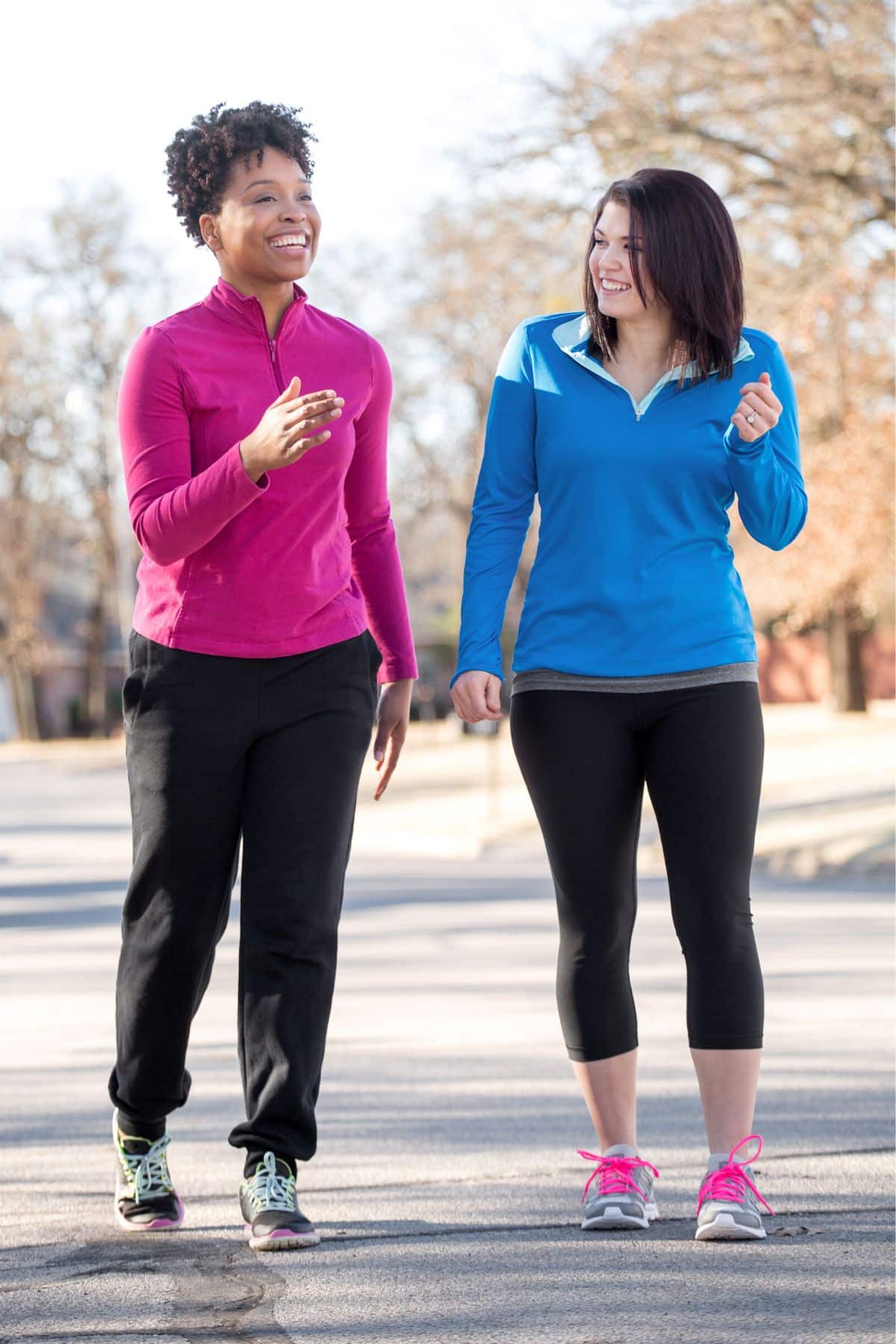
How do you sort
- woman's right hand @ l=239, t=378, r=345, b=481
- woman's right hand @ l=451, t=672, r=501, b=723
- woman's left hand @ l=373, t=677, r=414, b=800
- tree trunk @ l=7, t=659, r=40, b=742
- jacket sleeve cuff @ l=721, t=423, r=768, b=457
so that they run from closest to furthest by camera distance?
woman's right hand @ l=239, t=378, r=345, b=481, jacket sleeve cuff @ l=721, t=423, r=768, b=457, woman's right hand @ l=451, t=672, r=501, b=723, woman's left hand @ l=373, t=677, r=414, b=800, tree trunk @ l=7, t=659, r=40, b=742

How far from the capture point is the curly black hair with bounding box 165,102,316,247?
367cm

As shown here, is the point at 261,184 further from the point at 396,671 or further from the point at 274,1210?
the point at 274,1210

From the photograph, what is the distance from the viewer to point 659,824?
373 centimetres

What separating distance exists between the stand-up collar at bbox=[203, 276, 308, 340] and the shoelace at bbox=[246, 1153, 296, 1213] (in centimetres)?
158

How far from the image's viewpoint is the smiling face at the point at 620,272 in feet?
12.1

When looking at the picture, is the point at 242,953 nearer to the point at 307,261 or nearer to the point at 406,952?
the point at 307,261

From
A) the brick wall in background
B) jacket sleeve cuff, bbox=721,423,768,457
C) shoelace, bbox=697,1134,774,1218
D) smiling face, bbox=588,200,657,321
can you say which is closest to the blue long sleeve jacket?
jacket sleeve cuff, bbox=721,423,768,457

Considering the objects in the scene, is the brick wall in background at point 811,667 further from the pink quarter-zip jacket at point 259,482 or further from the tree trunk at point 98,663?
the pink quarter-zip jacket at point 259,482

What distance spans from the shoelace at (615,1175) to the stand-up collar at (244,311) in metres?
1.70

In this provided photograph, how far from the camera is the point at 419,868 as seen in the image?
15.3 metres

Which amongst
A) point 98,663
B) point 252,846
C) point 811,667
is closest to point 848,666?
point 811,667

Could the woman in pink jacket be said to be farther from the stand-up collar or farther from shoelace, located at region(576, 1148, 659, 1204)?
shoelace, located at region(576, 1148, 659, 1204)

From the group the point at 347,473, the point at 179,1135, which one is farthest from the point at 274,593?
the point at 179,1135

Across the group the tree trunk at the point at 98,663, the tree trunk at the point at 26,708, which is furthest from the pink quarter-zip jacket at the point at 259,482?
the tree trunk at the point at 26,708
